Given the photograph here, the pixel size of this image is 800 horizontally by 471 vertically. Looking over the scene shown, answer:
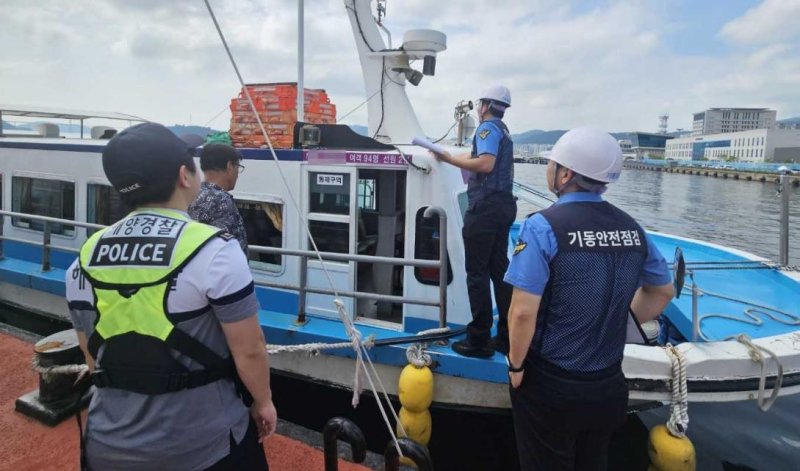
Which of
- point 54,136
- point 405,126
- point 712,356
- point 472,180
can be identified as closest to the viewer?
point 712,356

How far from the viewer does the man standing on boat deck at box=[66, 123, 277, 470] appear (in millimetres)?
1444

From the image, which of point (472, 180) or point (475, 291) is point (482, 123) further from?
point (475, 291)

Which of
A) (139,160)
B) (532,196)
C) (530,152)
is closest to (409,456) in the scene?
(139,160)

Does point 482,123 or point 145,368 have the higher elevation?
point 482,123

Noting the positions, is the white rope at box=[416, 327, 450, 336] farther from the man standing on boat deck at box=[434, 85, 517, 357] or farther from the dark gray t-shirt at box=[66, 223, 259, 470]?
the dark gray t-shirt at box=[66, 223, 259, 470]

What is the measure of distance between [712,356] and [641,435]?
1.86m

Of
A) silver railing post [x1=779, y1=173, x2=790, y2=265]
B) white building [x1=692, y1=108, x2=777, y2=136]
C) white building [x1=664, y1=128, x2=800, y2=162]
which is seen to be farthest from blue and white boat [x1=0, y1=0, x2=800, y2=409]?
white building [x1=692, y1=108, x2=777, y2=136]

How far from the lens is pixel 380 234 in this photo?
4785 mm

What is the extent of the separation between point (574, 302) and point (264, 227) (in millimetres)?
3595

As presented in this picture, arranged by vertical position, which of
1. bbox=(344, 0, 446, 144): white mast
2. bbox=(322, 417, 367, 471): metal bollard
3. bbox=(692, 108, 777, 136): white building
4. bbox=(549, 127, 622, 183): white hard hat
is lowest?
bbox=(322, 417, 367, 471): metal bollard

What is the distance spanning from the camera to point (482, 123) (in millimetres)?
3652

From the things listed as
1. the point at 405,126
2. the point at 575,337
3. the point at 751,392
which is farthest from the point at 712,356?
the point at 405,126

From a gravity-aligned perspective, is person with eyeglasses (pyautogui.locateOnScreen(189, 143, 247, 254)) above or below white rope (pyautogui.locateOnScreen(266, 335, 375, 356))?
above

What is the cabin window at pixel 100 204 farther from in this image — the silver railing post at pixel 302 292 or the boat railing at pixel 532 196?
the boat railing at pixel 532 196
